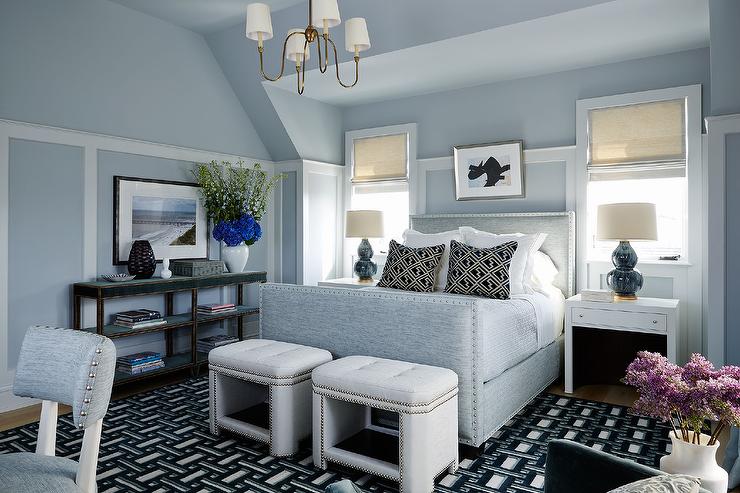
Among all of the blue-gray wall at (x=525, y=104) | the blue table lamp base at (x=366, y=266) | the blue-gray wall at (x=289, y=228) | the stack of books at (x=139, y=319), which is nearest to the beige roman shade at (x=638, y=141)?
the blue-gray wall at (x=525, y=104)

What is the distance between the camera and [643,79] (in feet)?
14.1

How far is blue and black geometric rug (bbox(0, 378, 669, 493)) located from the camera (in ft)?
8.18

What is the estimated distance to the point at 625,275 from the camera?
3.89 m

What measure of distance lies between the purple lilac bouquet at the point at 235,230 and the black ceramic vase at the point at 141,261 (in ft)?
2.42

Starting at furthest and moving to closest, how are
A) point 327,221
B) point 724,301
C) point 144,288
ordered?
point 327,221 → point 144,288 → point 724,301

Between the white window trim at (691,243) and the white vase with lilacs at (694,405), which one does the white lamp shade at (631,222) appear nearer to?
the white window trim at (691,243)

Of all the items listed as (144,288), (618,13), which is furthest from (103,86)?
(618,13)

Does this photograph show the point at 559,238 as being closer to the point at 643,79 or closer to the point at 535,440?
the point at 643,79

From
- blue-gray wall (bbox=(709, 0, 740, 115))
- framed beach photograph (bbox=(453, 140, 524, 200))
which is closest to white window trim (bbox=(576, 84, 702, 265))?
framed beach photograph (bbox=(453, 140, 524, 200))

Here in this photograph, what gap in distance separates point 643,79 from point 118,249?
4.39 metres

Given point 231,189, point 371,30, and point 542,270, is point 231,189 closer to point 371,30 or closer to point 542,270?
point 371,30

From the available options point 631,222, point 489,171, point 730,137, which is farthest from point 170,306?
point 730,137

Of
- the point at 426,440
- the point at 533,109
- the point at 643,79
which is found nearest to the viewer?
the point at 426,440

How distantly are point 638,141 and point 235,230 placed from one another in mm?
3475
